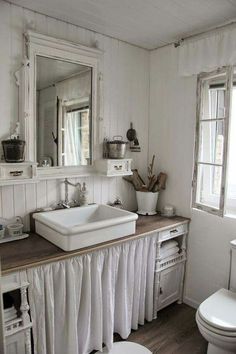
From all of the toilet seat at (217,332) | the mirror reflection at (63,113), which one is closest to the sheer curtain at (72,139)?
the mirror reflection at (63,113)

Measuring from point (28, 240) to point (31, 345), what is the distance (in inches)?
23.6

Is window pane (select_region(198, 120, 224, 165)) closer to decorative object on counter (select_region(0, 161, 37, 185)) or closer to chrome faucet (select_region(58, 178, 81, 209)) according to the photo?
chrome faucet (select_region(58, 178, 81, 209))

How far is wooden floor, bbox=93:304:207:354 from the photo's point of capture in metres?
1.96

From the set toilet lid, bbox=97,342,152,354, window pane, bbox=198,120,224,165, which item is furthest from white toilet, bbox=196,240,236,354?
window pane, bbox=198,120,224,165

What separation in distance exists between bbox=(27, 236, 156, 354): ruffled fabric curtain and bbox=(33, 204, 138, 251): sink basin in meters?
0.10

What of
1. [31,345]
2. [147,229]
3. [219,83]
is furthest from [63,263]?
[219,83]

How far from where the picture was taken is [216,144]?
227cm

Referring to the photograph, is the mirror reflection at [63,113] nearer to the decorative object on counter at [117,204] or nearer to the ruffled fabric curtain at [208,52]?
the decorative object on counter at [117,204]

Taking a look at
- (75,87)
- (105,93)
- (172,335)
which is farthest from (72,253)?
(105,93)

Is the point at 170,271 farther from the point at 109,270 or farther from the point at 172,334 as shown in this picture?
the point at 109,270

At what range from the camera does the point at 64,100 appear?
2096mm

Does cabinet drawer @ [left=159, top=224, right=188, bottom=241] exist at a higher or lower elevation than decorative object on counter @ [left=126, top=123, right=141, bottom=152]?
lower

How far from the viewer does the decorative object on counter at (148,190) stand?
8.20 feet

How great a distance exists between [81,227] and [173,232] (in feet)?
3.12
